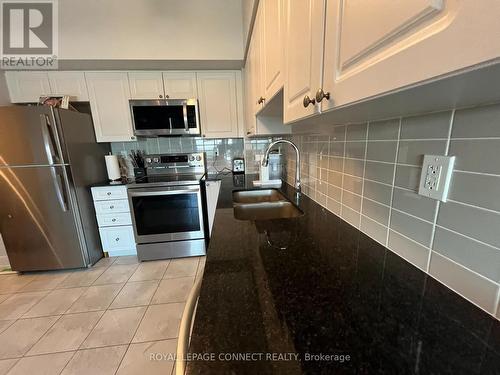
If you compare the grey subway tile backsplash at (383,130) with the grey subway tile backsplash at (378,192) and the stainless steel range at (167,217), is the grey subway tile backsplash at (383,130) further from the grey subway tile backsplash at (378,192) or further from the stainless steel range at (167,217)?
the stainless steel range at (167,217)

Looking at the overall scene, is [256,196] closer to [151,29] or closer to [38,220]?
[151,29]

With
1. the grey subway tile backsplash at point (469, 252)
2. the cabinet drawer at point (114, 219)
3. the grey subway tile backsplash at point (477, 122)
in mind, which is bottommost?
the cabinet drawer at point (114, 219)

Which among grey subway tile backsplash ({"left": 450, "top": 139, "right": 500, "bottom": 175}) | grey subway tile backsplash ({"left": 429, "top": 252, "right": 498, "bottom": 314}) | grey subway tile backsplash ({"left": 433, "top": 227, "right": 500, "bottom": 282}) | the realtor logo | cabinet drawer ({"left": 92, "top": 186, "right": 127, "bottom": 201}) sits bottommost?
cabinet drawer ({"left": 92, "top": 186, "right": 127, "bottom": 201})

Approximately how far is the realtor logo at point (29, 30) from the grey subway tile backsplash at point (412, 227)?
3.00 meters

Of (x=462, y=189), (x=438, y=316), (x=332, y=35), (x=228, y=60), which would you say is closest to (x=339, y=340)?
(x=438, y=316)

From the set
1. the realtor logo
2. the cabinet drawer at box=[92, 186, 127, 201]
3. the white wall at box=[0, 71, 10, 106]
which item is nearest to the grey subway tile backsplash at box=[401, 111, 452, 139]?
the cabinet drawer at box=[92, 186, 127, 201]

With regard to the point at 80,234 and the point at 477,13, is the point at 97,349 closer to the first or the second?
the point at 80,234

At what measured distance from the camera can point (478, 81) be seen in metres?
0.30

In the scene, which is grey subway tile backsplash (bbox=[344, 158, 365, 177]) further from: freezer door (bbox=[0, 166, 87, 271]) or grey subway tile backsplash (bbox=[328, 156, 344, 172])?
freezer door (bbox=[0, 166, 87, 271])

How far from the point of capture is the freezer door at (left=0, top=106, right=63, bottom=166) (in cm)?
182

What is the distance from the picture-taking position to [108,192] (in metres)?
2.24

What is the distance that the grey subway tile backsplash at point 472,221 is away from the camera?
44 centimetres

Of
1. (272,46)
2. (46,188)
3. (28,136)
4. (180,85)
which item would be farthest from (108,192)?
(272,46)

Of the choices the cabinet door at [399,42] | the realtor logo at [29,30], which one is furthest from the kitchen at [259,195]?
the realtor logo at [29,30]
